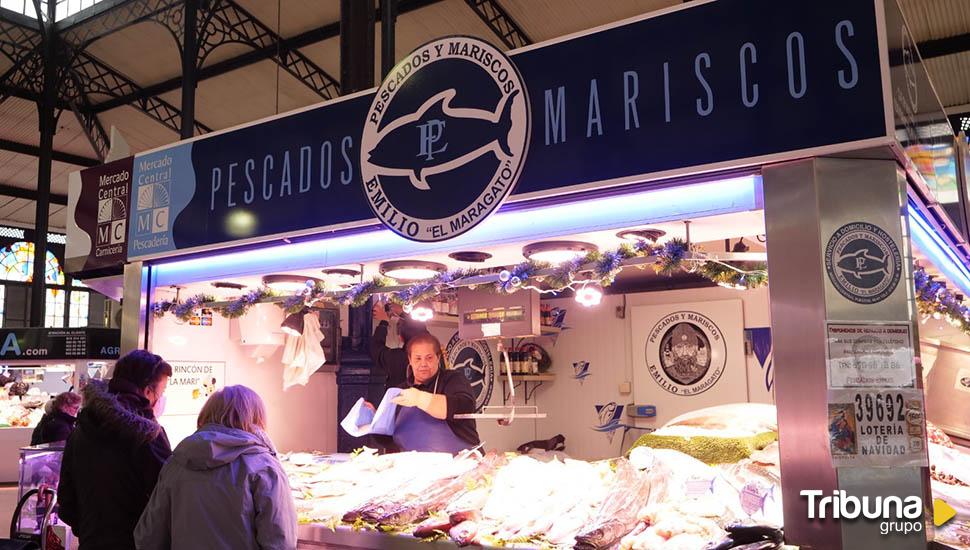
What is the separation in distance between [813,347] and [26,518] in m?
4.52

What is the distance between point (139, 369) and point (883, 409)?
3.12m

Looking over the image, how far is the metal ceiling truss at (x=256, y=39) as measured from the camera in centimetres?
1234

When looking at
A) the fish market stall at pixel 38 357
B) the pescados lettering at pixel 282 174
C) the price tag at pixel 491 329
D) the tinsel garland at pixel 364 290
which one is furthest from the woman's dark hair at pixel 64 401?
the price tag at pixel 491 329

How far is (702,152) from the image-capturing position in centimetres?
281

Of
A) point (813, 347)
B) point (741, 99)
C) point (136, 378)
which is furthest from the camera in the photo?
point (136, 378)

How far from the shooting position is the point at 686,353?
8539 mm

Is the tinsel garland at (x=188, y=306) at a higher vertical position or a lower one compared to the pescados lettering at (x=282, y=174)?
lower

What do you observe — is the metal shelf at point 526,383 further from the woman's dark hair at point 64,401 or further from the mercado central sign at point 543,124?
the mercado central sign at point 543,124

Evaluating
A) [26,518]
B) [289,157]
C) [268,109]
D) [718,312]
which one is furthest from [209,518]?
[268,109]

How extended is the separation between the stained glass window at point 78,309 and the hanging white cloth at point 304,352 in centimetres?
2043

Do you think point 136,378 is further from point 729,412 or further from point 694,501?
point 729,412

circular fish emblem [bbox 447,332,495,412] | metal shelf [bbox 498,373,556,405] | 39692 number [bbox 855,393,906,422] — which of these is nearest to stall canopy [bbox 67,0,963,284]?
39692 number [bbox 855,393,906,422]

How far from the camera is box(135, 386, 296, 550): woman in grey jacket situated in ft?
9.62

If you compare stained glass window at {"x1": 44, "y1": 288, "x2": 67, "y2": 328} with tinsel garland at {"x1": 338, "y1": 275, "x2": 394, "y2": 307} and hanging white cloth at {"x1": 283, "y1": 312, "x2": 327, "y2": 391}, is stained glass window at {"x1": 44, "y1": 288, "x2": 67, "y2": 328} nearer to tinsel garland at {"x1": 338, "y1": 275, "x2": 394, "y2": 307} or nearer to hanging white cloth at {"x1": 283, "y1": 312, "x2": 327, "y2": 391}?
hanging white cloth at {"x1": 283, "y1": 312, "x2": 327, "y2": 391}
